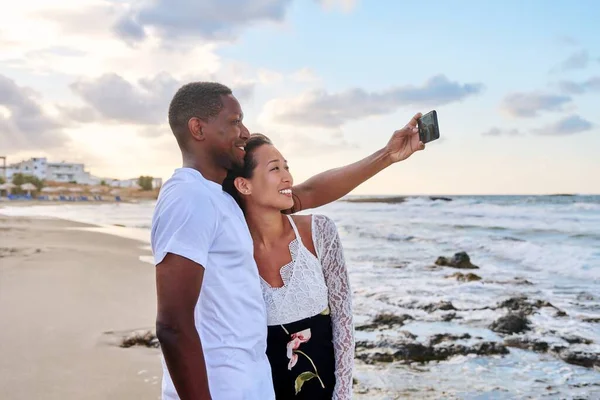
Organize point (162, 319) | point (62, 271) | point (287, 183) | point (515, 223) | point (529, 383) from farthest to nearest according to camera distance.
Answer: point (515, 223) < point (62, 271) < point (529, 383) < point (287, 183) < point (162, 319)

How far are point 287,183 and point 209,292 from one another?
0.73 m

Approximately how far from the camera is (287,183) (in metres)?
2.41

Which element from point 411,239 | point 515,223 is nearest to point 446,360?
point 411,239

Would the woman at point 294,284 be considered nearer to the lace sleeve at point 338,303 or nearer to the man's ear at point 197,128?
the lace sleeve at point 338,303

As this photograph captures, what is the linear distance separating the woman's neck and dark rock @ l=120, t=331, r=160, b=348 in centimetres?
354

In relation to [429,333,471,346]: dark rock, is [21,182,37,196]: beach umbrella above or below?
above

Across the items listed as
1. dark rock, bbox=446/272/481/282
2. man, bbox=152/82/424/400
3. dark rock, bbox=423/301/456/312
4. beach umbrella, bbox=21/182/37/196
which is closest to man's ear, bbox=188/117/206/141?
man, bbox=152/82/424/400

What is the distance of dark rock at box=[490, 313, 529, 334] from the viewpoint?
7.13 metres

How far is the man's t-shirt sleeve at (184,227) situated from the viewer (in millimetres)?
1674

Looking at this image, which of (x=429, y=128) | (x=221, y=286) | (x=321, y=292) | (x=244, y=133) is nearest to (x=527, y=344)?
(x=429, y=128)

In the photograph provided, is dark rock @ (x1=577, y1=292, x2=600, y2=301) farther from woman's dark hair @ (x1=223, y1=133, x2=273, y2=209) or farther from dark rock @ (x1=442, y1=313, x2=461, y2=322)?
woman's dark hair @ (x1=223, y1=133, x2=273, y2=209)

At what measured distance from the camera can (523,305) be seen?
28.6 feet

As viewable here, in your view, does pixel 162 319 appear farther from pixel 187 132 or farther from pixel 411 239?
pixel 411 239

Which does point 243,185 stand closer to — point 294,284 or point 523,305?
point 294,284
